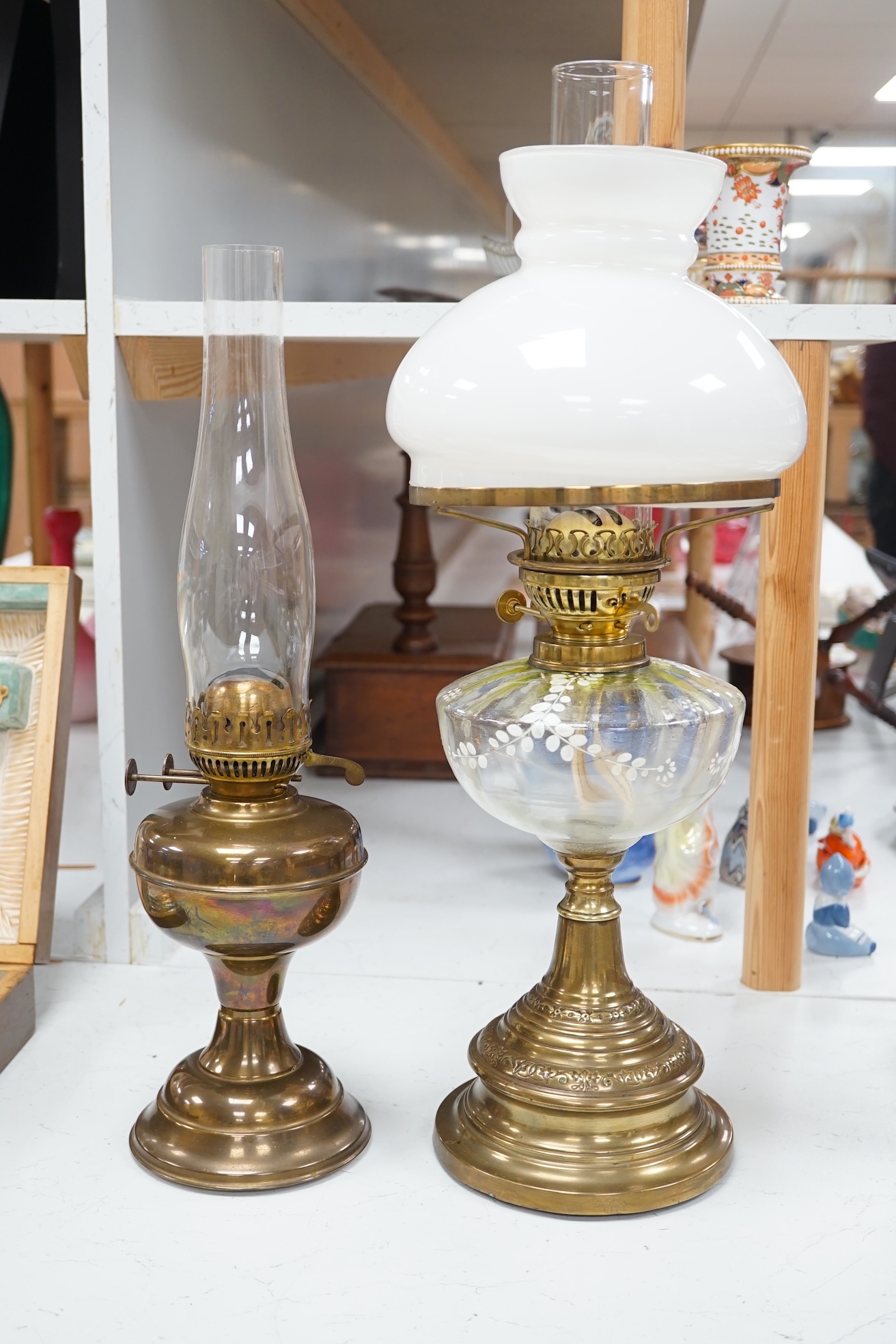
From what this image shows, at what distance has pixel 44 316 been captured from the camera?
1268mm

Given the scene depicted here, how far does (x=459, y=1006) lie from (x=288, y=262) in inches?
47.0

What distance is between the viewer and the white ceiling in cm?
148

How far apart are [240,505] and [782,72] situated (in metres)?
0.93

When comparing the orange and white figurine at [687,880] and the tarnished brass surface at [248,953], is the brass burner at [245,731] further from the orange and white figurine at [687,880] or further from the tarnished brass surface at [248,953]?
the orange and white figurine at [687,880]

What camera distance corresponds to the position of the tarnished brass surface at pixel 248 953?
0.91 meters

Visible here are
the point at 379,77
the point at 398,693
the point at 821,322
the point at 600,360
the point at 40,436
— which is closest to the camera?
the point at 600,360

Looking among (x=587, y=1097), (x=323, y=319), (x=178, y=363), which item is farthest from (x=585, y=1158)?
(x=178, y=363)

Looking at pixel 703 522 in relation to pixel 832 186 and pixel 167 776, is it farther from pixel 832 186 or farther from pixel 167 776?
pixel 832 186

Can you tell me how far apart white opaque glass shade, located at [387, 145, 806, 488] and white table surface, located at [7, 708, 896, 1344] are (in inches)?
19.2

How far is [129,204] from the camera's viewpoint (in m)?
1.30

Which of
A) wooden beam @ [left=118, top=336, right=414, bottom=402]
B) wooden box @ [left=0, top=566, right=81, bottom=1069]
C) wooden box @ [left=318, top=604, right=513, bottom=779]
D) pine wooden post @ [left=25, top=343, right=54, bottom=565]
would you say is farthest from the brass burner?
pine wooden post @ [left=25, top=343, right=54, bottom=565]

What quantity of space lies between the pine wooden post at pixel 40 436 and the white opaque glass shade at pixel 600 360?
79.3 inches

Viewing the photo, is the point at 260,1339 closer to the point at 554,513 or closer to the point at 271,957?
the point at 271,957

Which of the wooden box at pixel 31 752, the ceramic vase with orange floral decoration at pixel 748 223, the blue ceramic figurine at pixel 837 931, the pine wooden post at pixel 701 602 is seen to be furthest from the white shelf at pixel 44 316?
the pine wooden post at pixel 701 602
